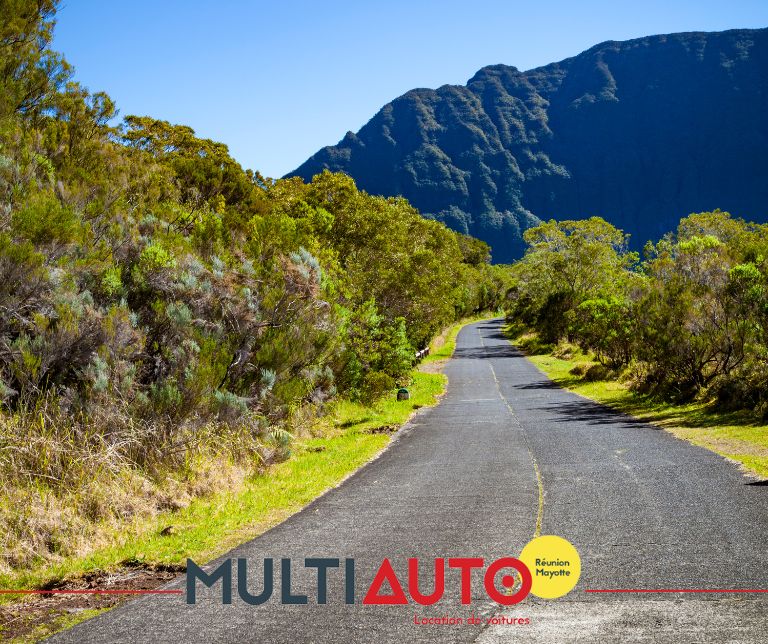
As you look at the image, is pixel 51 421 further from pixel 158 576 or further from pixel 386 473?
pixel 386 473

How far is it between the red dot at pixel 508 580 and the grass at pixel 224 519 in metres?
3.24

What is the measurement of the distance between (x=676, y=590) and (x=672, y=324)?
1755 cm

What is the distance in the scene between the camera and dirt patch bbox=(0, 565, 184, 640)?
5.55 meters

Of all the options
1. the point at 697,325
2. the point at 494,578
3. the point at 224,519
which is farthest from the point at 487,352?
the point at 494,578

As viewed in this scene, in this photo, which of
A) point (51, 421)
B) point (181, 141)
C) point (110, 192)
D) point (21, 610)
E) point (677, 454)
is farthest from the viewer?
point (181, 141)

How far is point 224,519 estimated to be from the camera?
8930mm

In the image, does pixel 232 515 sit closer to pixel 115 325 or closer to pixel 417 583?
pixel 115 325

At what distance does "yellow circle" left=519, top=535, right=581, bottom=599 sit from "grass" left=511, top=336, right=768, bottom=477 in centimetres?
526

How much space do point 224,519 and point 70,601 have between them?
288 centimetres

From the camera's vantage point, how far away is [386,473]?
1235 centimetres

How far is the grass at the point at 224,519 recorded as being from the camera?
22.8 feet

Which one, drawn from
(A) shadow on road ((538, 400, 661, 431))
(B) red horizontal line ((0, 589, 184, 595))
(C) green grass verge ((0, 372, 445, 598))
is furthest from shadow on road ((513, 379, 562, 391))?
(B) red horizontal line ((0, 589, 184, 595))

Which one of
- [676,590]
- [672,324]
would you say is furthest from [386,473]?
[672,324]

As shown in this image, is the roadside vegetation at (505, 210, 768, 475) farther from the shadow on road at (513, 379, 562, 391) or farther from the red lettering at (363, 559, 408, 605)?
the red lettering at (363, 559, 408, 605)
